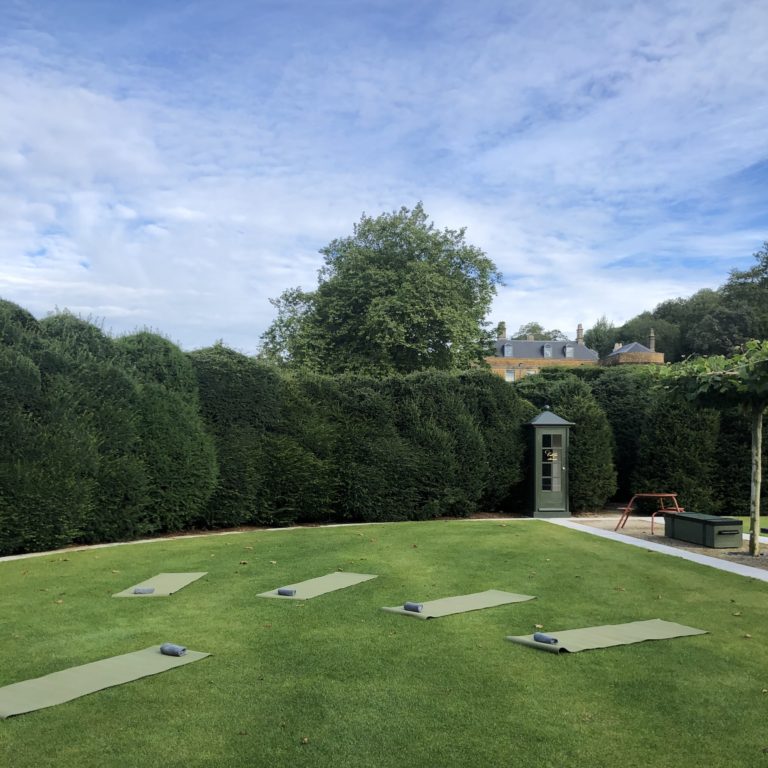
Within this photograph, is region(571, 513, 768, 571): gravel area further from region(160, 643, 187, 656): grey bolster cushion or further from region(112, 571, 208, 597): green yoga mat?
region(160, 643, 187, 656): grey bolster cushion

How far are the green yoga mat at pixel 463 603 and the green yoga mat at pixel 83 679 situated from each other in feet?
6.34

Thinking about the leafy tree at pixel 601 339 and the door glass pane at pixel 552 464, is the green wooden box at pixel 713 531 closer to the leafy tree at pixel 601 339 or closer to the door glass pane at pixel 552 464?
the door glass pane at pixel 552 464

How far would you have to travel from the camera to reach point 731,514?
577 inches

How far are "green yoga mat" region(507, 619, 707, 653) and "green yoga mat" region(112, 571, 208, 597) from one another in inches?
147

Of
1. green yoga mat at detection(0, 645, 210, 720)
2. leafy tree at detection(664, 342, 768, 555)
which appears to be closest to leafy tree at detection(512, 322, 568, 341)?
leafy tree at detection(664, 342, 768, 555)

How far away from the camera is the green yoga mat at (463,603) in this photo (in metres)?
5.57

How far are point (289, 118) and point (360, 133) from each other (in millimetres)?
1756

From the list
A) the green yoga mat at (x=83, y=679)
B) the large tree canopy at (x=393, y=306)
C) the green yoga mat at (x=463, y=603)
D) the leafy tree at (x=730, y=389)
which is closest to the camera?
the green yoga mat at (x=83, y=679)

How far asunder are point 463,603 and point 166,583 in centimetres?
337

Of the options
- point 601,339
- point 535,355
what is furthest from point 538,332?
point 535,355

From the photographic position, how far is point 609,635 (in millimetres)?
4996

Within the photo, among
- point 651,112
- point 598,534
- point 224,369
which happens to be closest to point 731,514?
point 598,534

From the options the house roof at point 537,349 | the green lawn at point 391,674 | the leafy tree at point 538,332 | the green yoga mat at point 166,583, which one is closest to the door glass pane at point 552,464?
the green lawn at point 391,674

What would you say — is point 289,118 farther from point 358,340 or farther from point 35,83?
point 358,340
